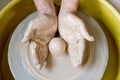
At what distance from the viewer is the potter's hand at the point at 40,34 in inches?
51.6

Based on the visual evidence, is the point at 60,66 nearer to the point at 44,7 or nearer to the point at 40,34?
the point at 40,34

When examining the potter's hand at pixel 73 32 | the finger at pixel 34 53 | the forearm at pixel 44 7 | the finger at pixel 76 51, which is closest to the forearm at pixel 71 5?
the potter's hand at pixel 73 32

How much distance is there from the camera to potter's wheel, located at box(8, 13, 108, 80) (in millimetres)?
1383

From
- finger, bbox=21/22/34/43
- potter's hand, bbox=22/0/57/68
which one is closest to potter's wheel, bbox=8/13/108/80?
potter's hand, bbox=22/0/57/68

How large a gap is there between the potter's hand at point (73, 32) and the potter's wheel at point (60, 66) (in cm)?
9

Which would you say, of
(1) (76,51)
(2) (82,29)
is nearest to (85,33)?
(2) (82,29)

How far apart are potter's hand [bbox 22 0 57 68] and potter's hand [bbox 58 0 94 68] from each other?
6cm

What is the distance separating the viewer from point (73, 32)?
4.47 feet

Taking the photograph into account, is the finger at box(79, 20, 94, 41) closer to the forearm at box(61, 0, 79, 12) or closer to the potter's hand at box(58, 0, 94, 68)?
the potter's hand at box(58, 0, 94, 68)

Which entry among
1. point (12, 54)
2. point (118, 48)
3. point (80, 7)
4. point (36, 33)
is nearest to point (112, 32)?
point (118, 48)

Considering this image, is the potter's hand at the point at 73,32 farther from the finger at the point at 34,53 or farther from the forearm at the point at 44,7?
the finger at the point at 34,53

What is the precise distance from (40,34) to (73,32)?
8.1 inches

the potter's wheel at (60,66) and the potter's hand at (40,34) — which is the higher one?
the potter's hand at (40,34)

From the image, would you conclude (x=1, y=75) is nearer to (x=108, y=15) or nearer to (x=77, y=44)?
(x=77, y=44)
